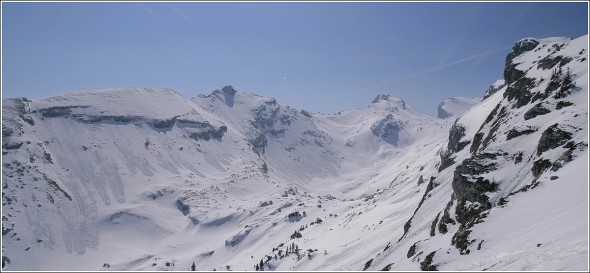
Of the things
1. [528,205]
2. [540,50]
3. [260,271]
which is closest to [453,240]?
[528,205]

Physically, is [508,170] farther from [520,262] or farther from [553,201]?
[520,262]

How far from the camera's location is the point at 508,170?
5131cm

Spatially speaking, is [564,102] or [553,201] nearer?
[553,201]

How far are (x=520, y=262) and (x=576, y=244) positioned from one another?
3.66 m

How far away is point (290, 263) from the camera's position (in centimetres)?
13312

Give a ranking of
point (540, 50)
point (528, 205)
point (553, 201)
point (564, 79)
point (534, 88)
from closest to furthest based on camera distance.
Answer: point (553, 201) → point (528, 205) → point (564, 79) → point (534, 88) → point (540, 50)

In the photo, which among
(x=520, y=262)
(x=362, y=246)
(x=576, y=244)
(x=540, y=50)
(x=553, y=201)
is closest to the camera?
(x=576, y=244)

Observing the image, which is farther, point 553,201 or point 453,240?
point 453,240

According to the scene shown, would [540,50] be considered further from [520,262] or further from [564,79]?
[520,262]

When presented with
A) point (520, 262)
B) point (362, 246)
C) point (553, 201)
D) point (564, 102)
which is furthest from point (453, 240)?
point (362, 246)

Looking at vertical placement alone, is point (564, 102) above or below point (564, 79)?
below

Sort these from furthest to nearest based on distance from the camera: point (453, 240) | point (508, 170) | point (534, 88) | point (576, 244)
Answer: point (534, 88)
point (508, 170)
point (453, 240)
point (576, 244)

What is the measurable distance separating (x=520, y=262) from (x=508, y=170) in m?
26.9

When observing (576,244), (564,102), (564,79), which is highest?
(564,79)
